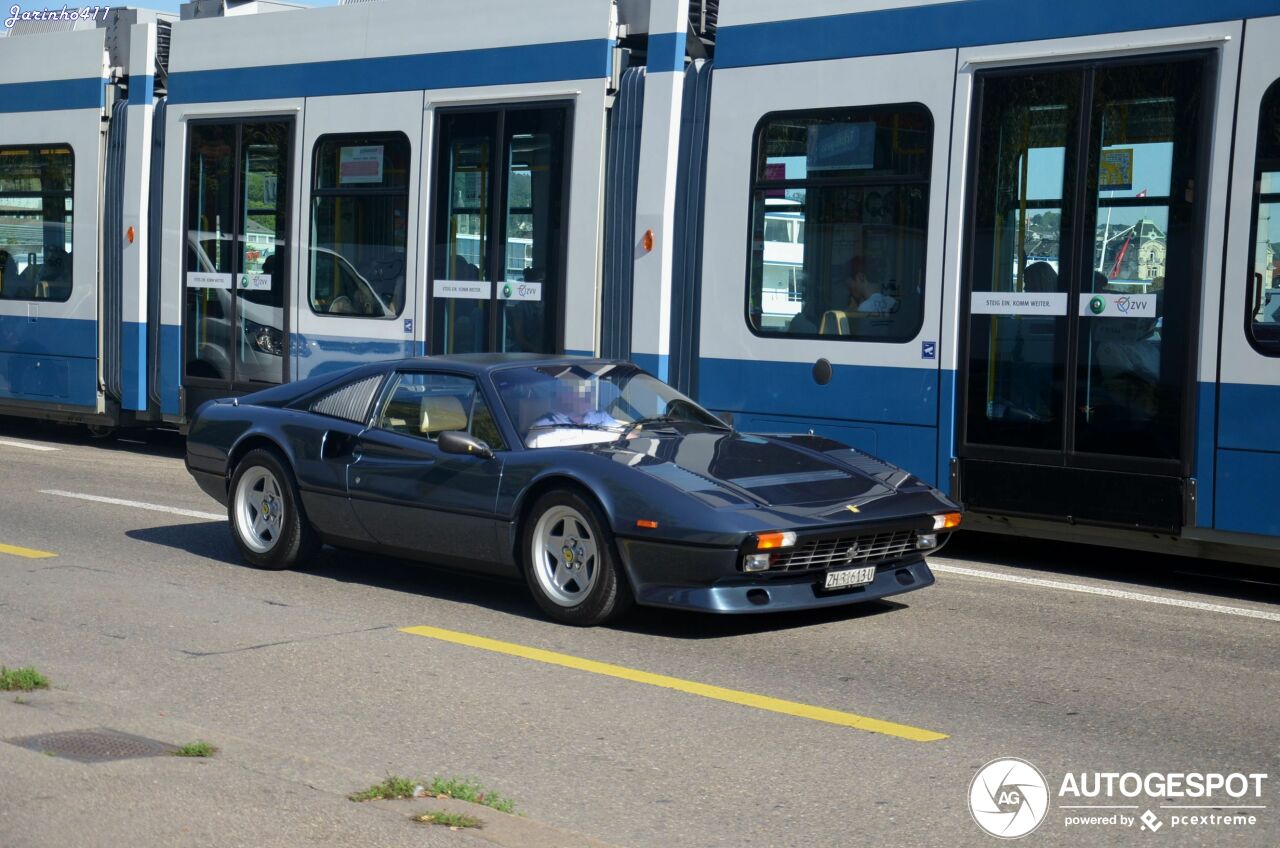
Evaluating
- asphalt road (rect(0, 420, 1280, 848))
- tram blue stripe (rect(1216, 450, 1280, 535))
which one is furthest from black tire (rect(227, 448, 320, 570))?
tram blue stripe (rect(1216, 450, 1280, 535))

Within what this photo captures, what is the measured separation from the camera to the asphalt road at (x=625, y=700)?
4793mm

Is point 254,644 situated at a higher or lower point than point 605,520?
lower

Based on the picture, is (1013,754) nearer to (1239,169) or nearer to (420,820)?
(420,820)

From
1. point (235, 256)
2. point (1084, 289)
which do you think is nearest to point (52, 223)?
point (235, 256)

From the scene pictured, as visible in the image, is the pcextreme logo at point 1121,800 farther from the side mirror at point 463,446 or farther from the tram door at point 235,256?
the tram door at point 235,256

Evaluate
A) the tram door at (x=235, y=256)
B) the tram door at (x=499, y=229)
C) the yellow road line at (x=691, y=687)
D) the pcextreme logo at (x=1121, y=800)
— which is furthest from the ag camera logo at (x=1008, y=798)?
the tram door at (x=235, y=256)

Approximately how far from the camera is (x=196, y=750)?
17.0ft

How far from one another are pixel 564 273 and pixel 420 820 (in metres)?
7.73

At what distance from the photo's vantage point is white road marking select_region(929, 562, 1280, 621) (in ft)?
27.5

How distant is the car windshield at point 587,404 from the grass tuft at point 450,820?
11.7 feet

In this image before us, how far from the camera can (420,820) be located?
4.53m

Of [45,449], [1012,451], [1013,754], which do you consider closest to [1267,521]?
[1012,451]

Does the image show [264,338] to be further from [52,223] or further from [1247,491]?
[1247,491]

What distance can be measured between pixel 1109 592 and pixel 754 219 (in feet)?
11.6
